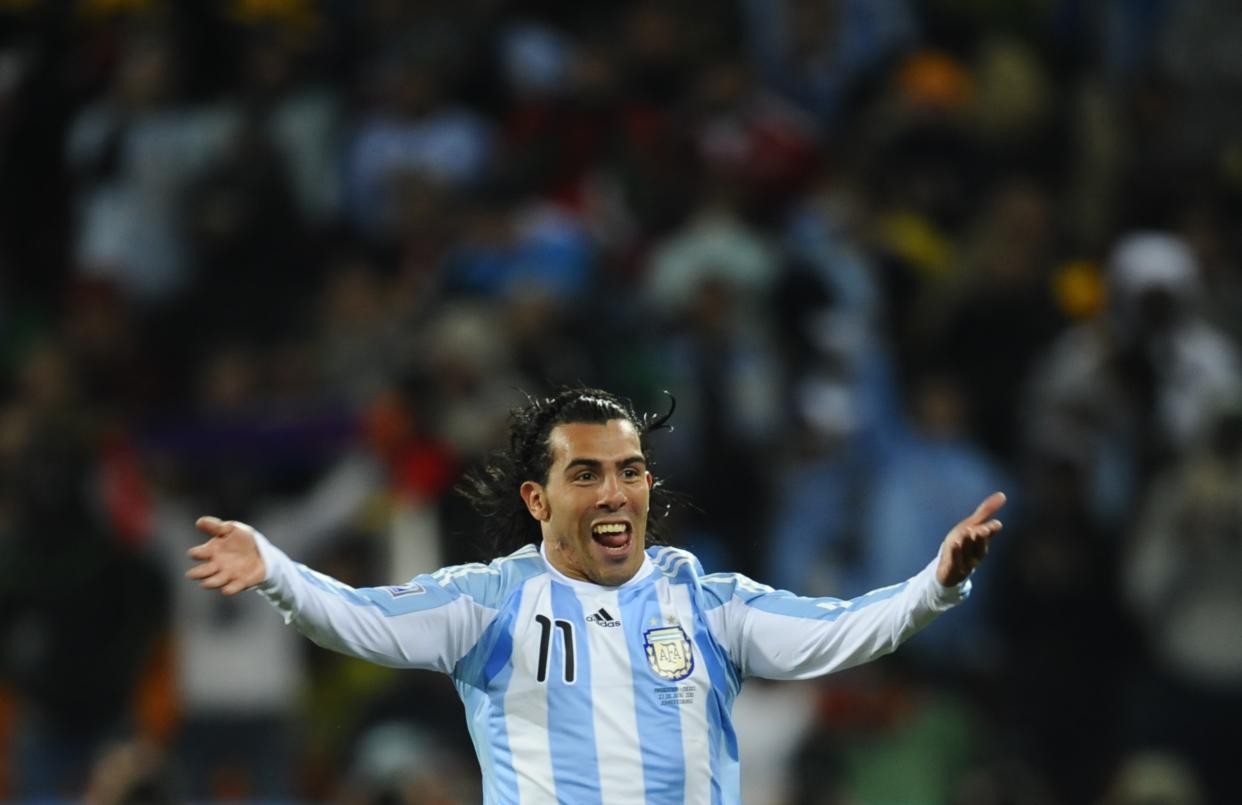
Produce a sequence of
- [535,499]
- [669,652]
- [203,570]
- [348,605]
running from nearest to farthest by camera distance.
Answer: [203,570] < [348,605] < [669,652] < [535,499]

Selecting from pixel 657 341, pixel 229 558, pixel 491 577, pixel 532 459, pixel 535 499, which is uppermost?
pixel 657 341

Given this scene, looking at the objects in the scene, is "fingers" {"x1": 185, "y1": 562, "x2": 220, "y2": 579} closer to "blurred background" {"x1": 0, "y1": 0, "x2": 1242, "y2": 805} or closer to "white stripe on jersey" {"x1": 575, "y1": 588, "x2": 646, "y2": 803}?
"white stripe on jersey" {"x1": 575, "y1": 588, "x2": 646, "y2": 803}

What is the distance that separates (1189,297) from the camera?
9.30m

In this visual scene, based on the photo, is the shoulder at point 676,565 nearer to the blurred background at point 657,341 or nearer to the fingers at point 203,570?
the fingers at point 203,570

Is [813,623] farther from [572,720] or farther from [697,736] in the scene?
[572,720]

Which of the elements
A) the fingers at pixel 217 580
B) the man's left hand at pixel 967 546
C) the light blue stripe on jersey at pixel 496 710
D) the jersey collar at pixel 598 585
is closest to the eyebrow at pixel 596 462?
the jersey collar at pixel 598 585

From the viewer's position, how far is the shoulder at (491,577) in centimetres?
524

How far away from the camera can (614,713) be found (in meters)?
5.11

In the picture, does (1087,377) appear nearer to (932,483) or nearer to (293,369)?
(932,483)

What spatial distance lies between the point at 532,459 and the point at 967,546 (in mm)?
1315

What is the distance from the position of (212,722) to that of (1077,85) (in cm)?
554

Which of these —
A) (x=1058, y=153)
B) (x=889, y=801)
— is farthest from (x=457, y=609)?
(x=1058, y=153)

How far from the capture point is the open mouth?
208 inches

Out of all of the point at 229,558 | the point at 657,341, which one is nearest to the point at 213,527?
the point at 229,558
